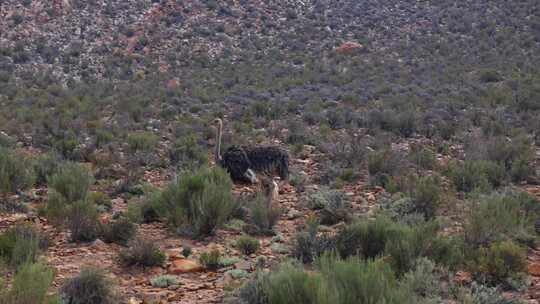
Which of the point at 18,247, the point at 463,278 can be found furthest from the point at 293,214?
the point at 18,247

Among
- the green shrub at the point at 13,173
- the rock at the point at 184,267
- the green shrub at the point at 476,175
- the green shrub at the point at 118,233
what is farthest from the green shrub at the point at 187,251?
the green shrub at the point at 476,175

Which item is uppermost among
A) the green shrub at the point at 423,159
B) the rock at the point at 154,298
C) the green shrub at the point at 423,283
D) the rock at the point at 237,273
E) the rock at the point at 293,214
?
the green shrub at the point at 423,283

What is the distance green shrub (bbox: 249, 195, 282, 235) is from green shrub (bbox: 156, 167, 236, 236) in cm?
33

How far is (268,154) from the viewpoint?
34.0 ft

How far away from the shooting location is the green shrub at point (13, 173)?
9289 millimetres

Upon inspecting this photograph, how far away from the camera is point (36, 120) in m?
17.0

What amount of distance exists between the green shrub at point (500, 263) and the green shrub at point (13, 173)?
6636 mm

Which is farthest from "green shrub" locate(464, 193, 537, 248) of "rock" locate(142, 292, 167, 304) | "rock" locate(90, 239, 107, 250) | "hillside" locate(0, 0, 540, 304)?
"rock" locate(90, 239, 107, 250)

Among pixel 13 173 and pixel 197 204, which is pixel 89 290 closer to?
pixel 197 204

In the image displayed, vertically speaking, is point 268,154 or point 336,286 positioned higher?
point 336,286

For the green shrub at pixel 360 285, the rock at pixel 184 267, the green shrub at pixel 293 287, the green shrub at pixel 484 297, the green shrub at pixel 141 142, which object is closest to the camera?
the green shrub at pixel 360 285

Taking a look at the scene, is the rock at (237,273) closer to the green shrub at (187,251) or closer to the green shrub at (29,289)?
the green shrub at (187,251)

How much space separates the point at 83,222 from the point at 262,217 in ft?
7.26

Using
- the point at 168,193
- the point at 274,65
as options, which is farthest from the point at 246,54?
the point at 168,193
